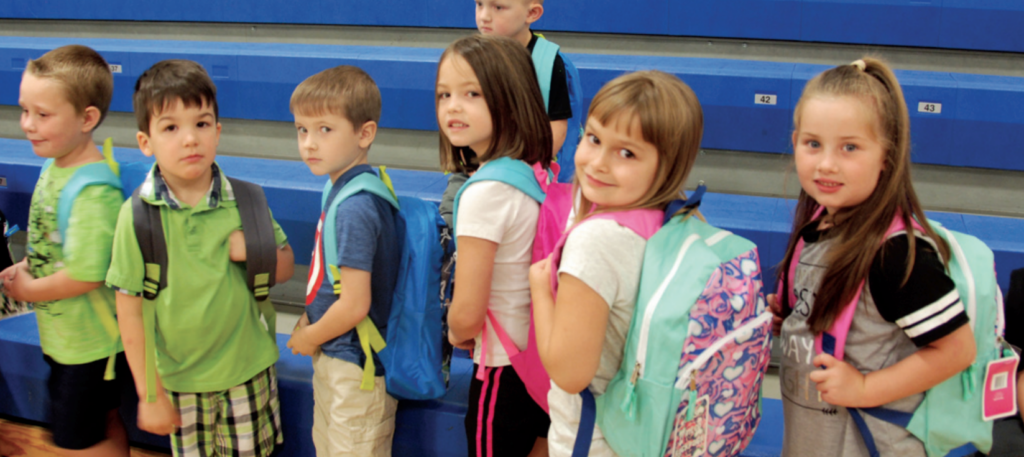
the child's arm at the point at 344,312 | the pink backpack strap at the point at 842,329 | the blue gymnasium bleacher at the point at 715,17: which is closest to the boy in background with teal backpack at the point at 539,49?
the child's arm at the point at 344,312

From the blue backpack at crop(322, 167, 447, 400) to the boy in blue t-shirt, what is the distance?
0.6 inches

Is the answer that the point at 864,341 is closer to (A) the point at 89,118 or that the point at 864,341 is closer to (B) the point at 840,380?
(B) the point at 840,380

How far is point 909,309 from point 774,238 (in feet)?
3.43

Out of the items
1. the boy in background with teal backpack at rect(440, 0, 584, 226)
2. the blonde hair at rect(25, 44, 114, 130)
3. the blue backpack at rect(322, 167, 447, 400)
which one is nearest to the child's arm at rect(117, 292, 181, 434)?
the blue backpack at rect(322, 167, 447, 400)

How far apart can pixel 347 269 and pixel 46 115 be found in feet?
2.59

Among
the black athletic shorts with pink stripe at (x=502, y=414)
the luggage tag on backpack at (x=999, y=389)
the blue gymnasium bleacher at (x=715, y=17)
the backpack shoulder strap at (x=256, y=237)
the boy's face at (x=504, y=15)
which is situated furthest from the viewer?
the blue gymnasium bleacher at (x=715, y=17)

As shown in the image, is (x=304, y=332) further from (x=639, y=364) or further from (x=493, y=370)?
(x=639, y=364)

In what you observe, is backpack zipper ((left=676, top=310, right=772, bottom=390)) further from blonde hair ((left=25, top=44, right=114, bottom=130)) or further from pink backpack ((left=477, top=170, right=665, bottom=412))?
blonde hair ((left=25, top=44, right=114, bottom=130))

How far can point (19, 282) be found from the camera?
1.62 meters

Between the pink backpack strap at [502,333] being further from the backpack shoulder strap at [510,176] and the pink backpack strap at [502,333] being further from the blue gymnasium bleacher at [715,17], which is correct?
the blue gymnasium bleacher at [715,17]

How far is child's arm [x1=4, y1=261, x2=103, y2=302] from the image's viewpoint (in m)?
1.50

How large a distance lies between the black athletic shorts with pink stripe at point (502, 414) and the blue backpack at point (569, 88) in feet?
2.06

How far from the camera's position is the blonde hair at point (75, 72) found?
156 centimetres

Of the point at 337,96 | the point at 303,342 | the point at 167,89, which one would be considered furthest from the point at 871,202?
the point at 167,89
